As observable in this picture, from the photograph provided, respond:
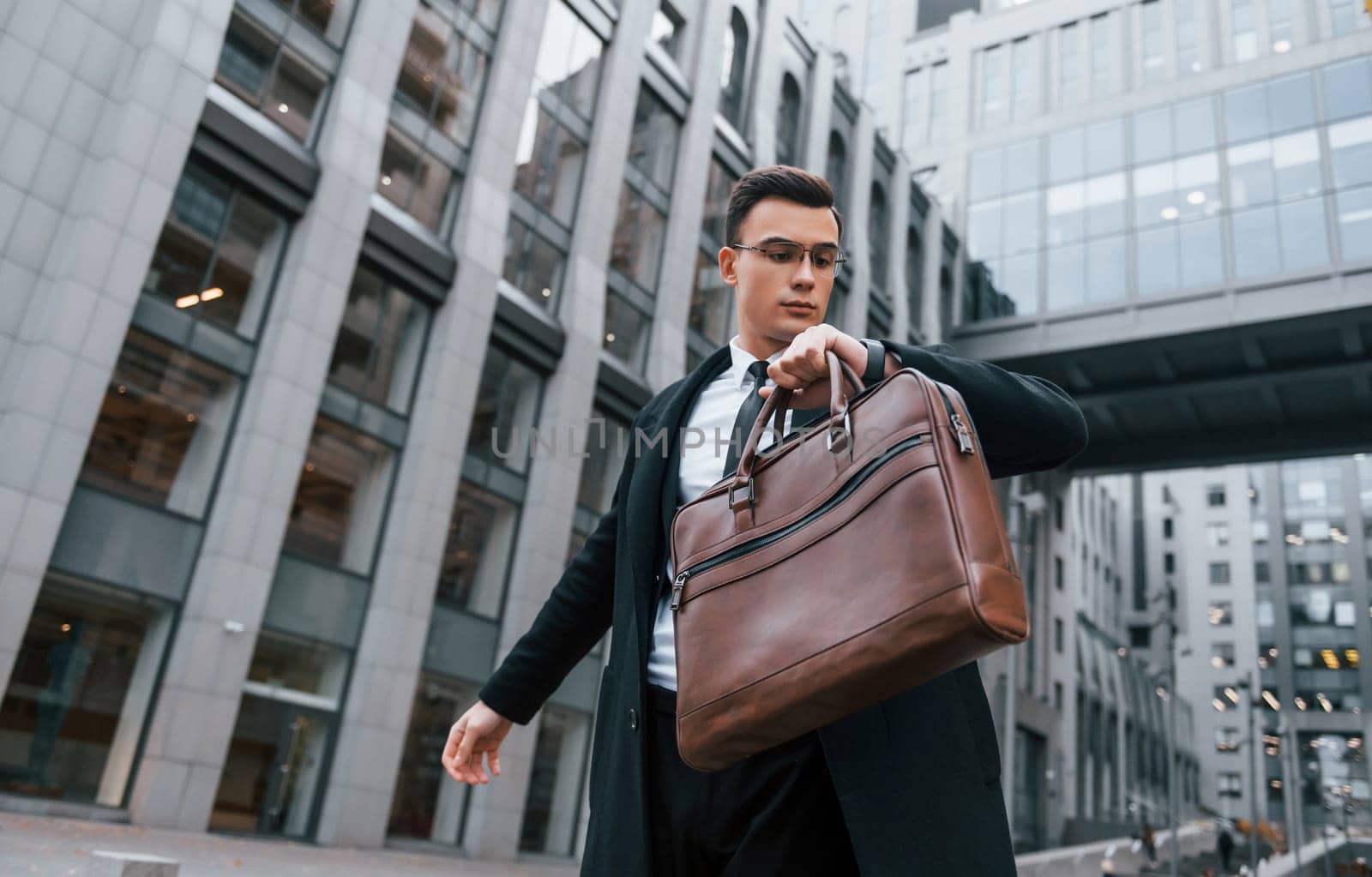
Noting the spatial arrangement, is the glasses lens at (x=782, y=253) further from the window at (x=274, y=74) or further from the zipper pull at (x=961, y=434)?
the window at (x=274, y=74)

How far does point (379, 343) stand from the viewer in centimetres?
2203

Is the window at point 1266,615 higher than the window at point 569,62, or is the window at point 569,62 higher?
the window at point 1266,615

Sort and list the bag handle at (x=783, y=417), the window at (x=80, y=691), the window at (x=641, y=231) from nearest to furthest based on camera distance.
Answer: the bag handle at (x=783, y=417) < the window at (x=80, y=691) < the window at (x=641, y=231)

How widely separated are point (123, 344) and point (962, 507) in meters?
18.6

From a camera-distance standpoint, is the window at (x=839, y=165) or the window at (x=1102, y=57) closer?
the window at (x=839, y=165)

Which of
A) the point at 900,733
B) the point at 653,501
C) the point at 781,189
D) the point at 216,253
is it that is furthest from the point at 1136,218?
the point at 900,733

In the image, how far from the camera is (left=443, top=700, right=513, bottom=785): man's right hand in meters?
2.83

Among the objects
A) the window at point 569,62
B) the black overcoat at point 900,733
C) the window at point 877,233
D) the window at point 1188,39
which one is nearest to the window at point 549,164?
the window at point 569,62

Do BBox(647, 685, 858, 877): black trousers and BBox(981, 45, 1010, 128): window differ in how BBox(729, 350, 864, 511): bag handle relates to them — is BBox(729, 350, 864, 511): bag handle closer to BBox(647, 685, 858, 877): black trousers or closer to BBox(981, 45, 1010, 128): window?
BBox(647, 685, 858, 877): black trousers

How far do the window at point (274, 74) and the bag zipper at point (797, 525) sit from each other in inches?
796

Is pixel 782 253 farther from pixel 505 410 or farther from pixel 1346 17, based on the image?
pixel 1346 17

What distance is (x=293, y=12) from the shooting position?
20.6 meters

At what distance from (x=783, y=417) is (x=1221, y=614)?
109 m

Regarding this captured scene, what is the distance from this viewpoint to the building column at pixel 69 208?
1538 cm
